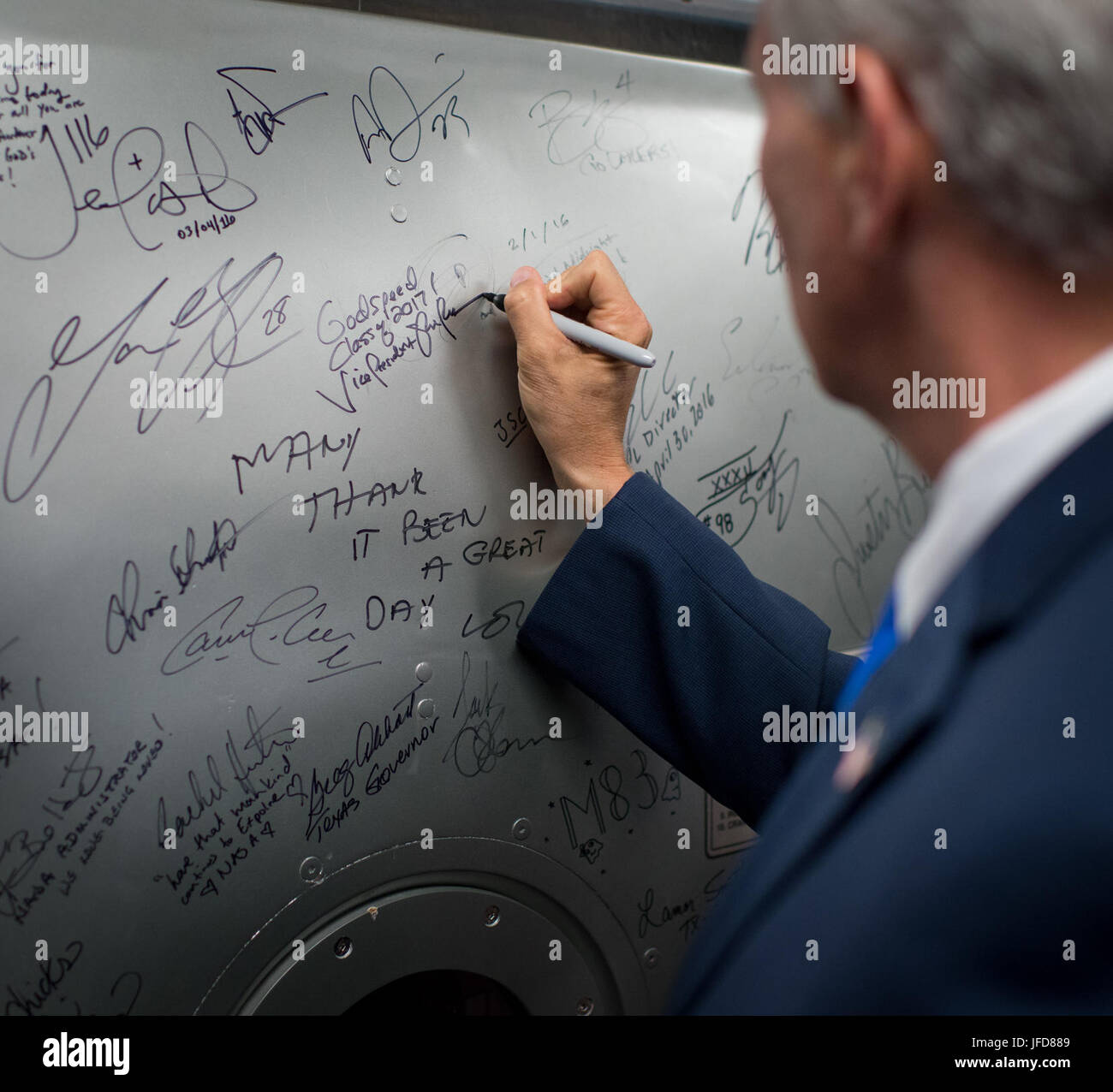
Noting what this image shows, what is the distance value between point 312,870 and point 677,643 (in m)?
0.34

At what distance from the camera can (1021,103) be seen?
0.41m

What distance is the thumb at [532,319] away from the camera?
0.79m

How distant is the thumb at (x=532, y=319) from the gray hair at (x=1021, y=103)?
375mm

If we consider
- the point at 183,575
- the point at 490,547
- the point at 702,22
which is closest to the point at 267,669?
the point at 183,575

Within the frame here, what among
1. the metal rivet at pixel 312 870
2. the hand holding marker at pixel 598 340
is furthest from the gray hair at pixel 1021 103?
the metal rivet at pixel 312 870

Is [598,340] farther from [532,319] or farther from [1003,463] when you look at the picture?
[1003,463]

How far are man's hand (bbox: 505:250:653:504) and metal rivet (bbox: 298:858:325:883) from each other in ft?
1.19

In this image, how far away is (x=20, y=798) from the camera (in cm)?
64

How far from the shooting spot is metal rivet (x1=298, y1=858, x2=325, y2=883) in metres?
0.74
